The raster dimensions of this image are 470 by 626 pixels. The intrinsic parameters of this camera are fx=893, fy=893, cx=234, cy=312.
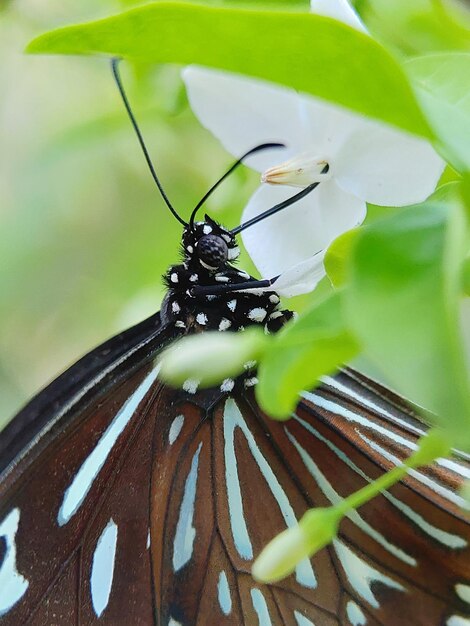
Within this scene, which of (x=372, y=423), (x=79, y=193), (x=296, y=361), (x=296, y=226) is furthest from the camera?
(x=79, y=193)

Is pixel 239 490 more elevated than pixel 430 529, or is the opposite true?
pixel 239 490

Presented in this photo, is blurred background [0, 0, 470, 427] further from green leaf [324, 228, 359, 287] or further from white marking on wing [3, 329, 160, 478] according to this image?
green leaf [324, 228, 359, 287]

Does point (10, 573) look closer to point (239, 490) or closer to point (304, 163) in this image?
point (239, 490)

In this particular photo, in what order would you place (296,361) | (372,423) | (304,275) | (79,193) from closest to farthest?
(296,361) < (304,275) < (372,423) < (79,193)

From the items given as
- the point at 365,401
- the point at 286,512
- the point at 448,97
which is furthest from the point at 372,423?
the point at 448,97

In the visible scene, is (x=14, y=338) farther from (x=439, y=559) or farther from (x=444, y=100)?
(x=444, y=100)

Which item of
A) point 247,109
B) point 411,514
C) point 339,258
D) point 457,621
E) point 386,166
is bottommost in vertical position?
point 457,621

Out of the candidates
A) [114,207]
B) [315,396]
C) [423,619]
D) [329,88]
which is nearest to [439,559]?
[423,619]
